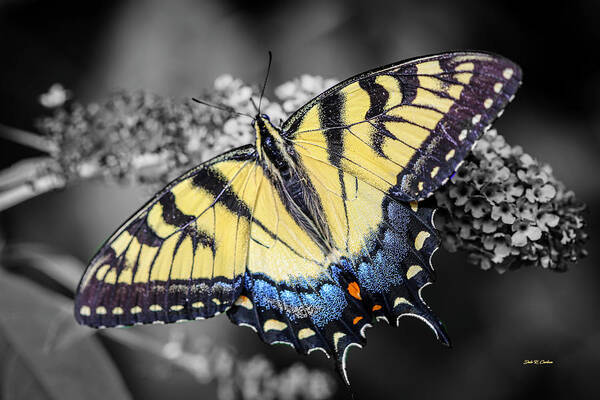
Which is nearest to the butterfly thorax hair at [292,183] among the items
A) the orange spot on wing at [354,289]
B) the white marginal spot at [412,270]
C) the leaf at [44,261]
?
the orange spot on wing at [354,289]

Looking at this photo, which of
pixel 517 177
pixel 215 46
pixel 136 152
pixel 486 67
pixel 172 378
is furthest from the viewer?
pixel 215 46

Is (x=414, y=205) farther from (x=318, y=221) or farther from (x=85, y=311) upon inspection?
(x=85, y=311)

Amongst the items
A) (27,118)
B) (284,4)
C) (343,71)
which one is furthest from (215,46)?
(27,118)

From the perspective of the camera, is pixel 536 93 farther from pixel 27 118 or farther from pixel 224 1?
pixel 27 118

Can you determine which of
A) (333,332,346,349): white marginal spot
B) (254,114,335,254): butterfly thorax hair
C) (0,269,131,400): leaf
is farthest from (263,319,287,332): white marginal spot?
(0,269,131,400): leaf

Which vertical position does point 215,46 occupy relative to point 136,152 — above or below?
above

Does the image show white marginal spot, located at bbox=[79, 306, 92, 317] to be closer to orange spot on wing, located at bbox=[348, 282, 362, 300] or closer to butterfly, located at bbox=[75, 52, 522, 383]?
butterfly, located at bbox=[75, 52, 522, 383]
